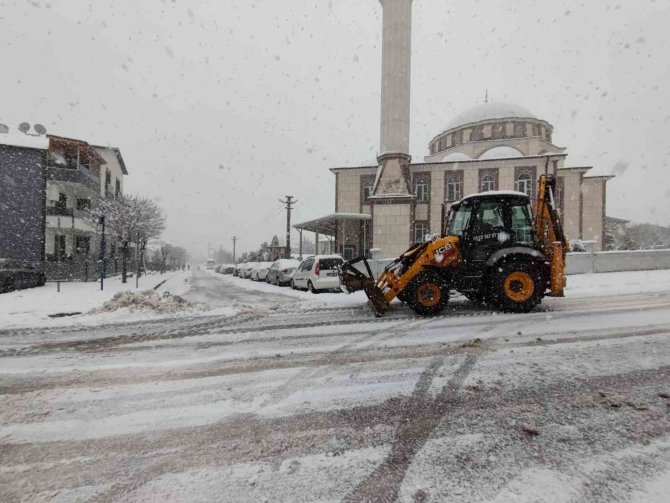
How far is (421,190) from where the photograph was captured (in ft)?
116

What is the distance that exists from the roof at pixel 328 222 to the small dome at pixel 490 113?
62.4 feet

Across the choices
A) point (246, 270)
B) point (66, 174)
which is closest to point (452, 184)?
point (246, 270)

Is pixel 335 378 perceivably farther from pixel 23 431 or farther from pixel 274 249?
pixel 274 249

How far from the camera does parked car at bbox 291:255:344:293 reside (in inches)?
565

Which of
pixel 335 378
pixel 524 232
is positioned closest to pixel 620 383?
pixel 335 378

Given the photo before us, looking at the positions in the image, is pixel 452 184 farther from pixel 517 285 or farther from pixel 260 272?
pixel 517 285

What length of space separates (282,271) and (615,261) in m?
17.0

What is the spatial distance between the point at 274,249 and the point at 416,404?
38088 mm

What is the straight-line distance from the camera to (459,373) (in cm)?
372

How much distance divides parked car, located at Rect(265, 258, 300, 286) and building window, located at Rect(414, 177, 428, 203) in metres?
18.9

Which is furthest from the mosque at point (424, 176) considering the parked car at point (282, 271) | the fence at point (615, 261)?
the fence at point (615, 261)

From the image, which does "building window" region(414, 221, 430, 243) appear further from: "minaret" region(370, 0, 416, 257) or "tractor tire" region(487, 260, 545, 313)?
"tractor tire" region(487, 260, 545, 313)

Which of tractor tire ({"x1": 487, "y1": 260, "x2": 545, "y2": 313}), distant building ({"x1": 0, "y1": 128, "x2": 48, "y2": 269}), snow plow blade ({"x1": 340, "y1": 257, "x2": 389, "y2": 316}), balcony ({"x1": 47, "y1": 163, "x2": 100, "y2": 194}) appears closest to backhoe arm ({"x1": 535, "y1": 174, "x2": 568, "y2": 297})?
tractor tire ({"x1": 487, "y1": 260, "x2": 545, "y2": 313})

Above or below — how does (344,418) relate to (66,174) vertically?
below
